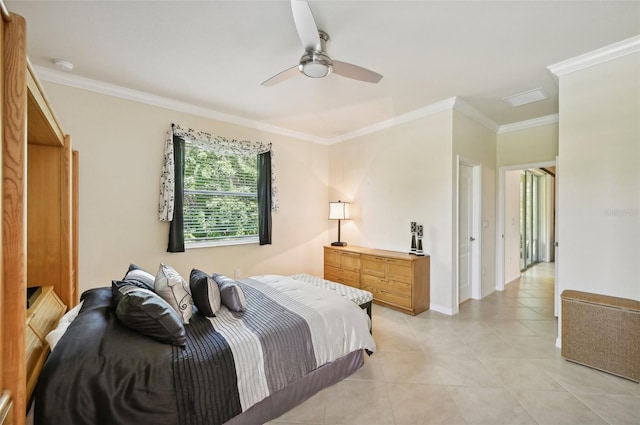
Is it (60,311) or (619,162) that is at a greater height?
(619,162)

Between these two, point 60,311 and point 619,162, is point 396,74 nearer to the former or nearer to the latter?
point 619,162

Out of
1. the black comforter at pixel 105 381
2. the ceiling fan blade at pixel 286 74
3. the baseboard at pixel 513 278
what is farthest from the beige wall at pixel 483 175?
the black comforter at pixel 105 381

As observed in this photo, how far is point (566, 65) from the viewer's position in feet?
8.29

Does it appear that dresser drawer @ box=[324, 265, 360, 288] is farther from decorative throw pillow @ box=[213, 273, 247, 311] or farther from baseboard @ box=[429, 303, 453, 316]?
decorative throw pillow @ box=[213, 273, 247, 311]

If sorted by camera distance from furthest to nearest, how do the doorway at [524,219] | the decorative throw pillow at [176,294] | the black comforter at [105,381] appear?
the doorway at [524,219] < the decorative throw pillow at [176,294] < the black comforter at [105,381]

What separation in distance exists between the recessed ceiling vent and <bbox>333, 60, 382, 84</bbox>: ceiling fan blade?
212 centimetres

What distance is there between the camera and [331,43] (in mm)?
2236

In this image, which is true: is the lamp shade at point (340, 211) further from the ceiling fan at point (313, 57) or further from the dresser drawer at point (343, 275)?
the ceiling fan at point (313, 57)

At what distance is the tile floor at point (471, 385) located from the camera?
1.76m

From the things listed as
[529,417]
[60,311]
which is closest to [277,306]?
[60,311]

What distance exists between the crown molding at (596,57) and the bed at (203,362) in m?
2.87

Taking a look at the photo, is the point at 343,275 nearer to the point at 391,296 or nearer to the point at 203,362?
the point at 391,296

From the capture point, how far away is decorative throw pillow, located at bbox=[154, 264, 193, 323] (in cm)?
183

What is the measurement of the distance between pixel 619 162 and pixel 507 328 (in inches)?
74.5
